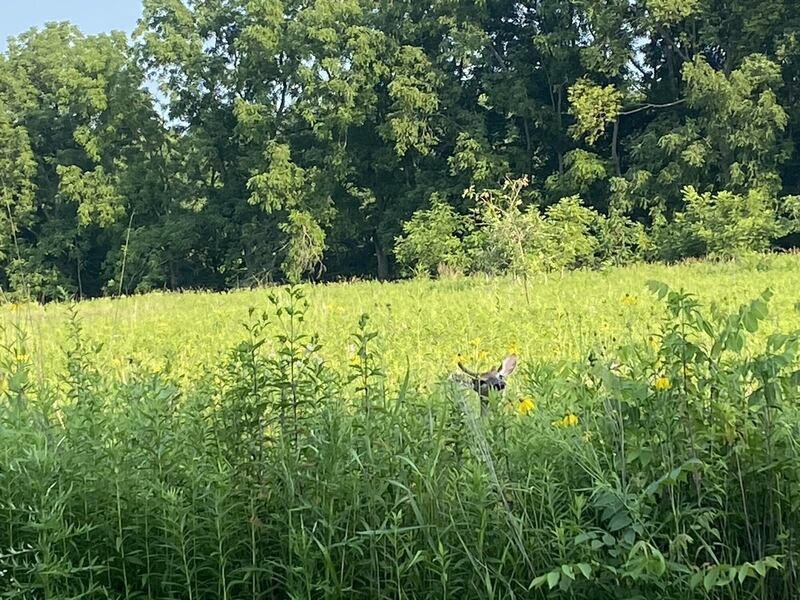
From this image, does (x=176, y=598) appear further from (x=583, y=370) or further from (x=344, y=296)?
(x=344, y=296)

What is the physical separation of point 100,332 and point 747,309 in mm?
9103

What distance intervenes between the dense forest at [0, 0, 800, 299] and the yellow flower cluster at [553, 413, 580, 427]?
60.4 ft

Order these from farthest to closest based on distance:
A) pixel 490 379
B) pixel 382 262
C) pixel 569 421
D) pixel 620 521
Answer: pixel 382 262, pixel 490 379, pixel 569 421, pixel 620 521

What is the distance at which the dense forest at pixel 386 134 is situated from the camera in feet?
79.8

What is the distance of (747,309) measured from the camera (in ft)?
7.08

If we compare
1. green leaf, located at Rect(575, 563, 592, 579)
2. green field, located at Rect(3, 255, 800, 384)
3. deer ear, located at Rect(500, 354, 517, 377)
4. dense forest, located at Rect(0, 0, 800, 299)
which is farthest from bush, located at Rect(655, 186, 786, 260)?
green leaf, located at Rect(575, 563, 592, 579)

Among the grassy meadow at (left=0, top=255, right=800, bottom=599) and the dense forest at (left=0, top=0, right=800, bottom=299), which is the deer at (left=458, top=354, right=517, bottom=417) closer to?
the grassy meadow at (left=0, top=255, right=800, bottom=599)

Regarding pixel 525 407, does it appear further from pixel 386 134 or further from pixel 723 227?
pixel 386 134

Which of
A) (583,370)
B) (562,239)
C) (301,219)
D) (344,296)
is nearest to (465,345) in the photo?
(583,370)

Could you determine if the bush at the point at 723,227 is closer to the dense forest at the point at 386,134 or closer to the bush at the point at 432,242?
the dense forest at the point at 386,134

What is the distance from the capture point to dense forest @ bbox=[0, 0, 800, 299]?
2433 centimetres

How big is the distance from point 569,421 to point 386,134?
26.9m

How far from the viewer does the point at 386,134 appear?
94.1 ft

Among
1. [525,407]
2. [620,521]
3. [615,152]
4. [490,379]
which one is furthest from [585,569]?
[615,152]
